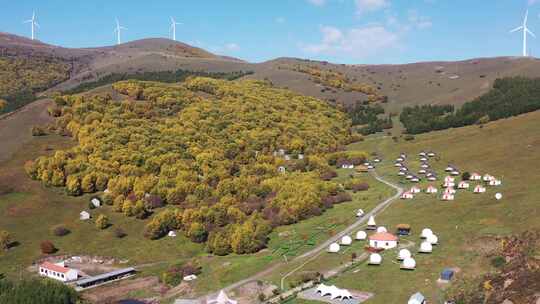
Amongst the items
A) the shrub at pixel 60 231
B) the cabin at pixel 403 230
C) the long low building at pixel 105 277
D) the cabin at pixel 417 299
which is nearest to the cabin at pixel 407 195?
the cabin at pixel 403 230

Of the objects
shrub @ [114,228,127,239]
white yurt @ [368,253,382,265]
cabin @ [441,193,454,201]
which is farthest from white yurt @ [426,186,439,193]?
shrub @ [114,228,127,239]

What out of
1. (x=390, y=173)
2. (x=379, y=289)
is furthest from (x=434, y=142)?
(x=379, y=289)

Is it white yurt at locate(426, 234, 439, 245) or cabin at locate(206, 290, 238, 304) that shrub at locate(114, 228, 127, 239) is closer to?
cabin at locate(206, 290, 238, 304)

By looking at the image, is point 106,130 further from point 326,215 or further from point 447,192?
point 447,192

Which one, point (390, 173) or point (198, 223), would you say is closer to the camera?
point (198, 223)

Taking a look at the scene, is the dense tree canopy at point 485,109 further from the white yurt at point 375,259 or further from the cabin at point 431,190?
the white yurt at point 375,259

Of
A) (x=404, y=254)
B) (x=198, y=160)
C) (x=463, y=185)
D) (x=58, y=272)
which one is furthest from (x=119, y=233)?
(x=463, y=185)
